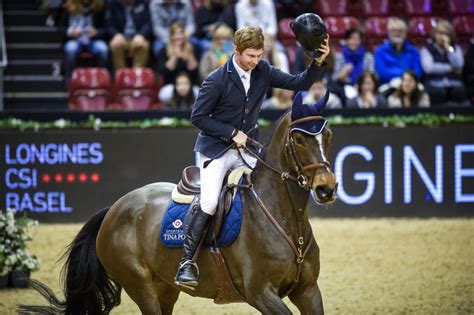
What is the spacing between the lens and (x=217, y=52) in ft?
48.6

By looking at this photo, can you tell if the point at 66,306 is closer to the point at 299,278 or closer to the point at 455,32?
the point at 299,278

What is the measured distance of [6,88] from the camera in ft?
52.5

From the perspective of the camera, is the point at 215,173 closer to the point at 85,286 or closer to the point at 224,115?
the point at 224,115

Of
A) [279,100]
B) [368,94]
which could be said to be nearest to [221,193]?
[279,100]

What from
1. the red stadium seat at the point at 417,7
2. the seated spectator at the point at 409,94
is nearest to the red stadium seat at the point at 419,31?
the red stadium seat at the point at 417,7

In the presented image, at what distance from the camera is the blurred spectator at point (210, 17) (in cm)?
1616

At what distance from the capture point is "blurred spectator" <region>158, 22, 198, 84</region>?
1495cm

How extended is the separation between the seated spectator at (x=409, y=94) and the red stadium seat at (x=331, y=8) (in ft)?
11.4

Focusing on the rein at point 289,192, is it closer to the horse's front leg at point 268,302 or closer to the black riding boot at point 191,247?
the horse's front leg at point 268,302

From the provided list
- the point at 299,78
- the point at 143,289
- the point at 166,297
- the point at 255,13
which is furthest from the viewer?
the point at 255,13

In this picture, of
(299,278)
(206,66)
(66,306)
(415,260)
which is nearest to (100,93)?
(206,66)

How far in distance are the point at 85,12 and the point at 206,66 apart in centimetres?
253

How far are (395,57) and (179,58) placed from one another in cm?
366

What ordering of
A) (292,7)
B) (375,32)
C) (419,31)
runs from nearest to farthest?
(375,32)
(419,31)
(292,7)
